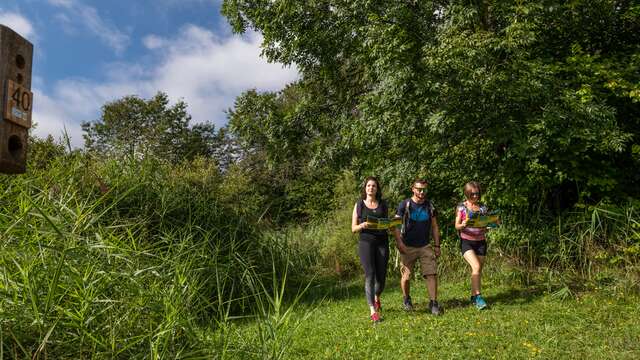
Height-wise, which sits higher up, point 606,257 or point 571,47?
point 571,47

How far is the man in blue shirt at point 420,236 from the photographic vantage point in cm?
675

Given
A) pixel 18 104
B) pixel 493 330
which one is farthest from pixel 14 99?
pixel 493 330

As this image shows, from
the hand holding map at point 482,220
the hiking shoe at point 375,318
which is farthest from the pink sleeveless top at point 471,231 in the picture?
the hiking shoe at point 375,318

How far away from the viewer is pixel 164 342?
282 cm

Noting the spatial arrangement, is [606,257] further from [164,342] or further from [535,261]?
[164,342]

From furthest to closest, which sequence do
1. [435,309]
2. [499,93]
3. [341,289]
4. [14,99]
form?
[341,289]
[499,93]
[435,309]
[14,99]

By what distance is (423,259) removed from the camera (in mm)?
6812

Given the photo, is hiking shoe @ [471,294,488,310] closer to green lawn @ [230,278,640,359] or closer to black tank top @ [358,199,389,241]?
green lawn @ [230,278,640,359]

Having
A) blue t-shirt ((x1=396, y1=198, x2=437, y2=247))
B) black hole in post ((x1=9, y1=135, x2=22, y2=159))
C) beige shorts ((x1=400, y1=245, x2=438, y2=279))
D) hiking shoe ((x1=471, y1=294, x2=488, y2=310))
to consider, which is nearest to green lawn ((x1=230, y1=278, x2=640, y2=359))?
hiking shoe ((x1=471, y1=294, x2=488, y2=310))

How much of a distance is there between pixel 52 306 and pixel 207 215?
529 centimetres

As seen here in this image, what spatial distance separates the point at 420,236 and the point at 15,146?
5.36 metres

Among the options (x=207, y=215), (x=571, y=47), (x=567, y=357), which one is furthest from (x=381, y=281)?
(x=571, y=47)

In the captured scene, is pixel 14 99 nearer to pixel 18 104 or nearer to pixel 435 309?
pixel 18 104

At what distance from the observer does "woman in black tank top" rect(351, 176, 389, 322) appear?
250 inches
